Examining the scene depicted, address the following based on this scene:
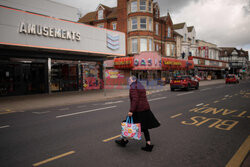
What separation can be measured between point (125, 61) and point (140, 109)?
25.7 metres

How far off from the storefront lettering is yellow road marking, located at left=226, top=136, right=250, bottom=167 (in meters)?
13.8

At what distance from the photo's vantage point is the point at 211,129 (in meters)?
5.73

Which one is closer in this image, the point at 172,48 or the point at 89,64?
the point at 89,64

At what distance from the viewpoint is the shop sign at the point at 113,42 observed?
61.4 ft

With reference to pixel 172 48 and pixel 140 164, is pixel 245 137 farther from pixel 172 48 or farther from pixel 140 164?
pixel 172 48

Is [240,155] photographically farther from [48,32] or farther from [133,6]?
[133,6]

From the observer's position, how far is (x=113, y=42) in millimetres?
19031

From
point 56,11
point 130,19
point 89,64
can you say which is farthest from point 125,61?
point 56,11

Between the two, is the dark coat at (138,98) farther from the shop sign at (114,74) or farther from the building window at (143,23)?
the shop sign at (114,74)

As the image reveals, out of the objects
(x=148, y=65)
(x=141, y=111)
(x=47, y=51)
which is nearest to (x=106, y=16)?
(x=148, y=65)

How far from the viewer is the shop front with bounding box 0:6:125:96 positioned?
42.3ft

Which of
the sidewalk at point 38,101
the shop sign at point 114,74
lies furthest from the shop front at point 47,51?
the shop sign at point 114,74

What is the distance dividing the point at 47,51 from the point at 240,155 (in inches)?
639

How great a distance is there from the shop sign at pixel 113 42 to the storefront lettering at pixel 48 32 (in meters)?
3.45
